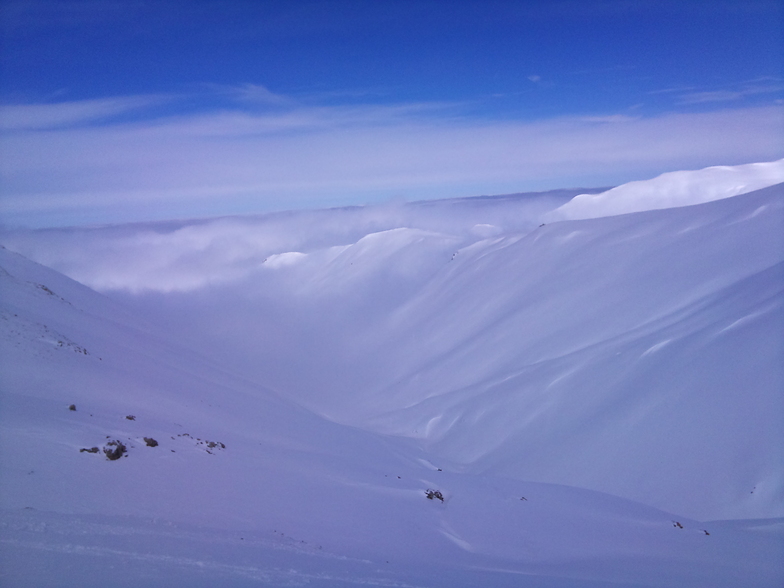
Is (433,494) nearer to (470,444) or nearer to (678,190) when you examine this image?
(470,444)

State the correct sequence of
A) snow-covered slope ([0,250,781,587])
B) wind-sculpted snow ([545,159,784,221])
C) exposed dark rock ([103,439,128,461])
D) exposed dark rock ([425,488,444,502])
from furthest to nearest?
wind-sculpted snow ([545,159,784,221]), exposed dark rock ([425,488,444,502]), exposed dark rock ([103,439,128,461]), snow-covered slope ([0,250,781,587])

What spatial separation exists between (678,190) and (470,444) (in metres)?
88.6

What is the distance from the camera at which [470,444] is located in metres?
21.7

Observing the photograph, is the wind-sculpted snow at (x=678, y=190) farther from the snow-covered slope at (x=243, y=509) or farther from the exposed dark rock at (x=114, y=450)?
the exposed dark rock at (x=114, y=450)

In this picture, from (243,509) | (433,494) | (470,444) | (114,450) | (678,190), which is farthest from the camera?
(678,190)

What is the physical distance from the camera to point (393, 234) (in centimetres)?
9512

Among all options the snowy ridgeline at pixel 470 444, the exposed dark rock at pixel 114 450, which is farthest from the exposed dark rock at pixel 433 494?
the exposed dark rock at pixel 114 450

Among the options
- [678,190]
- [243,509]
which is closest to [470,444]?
[243,509]

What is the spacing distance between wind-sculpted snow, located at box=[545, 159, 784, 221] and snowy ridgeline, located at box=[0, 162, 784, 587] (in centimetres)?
6071

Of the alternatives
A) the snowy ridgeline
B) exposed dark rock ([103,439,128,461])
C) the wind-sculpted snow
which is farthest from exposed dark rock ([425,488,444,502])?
the wind-sculpted snow

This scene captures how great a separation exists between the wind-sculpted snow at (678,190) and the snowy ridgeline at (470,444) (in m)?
60.7

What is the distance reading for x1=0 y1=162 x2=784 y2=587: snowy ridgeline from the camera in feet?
23.1

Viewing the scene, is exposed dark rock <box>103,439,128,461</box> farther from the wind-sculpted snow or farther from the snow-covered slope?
the wind-sculpted snow

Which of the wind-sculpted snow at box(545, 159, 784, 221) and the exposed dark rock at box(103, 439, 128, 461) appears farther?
the wind-sculpted snow at box(545, 159, 784, 221)
